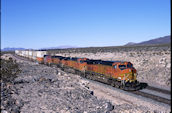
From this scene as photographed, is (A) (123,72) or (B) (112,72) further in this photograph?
(B) (112,72)

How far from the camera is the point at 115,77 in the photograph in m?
22.8

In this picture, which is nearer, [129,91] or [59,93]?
[59,93]

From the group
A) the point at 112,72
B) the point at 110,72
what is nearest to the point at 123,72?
the point at 112,72

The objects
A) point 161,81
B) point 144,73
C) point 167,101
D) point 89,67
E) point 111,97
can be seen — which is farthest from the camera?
point 144,73

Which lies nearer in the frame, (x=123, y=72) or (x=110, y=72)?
(x=123, y=72)

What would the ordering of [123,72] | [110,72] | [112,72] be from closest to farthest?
[123,72]
[112,72]
[110,72]

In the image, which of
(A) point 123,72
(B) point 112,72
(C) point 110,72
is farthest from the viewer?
(C) point 110,72

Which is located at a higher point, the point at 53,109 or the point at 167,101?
the point at 53,109

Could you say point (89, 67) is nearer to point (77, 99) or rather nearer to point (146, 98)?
point (146, 98)

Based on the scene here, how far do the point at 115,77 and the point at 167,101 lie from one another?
6905 millimetres

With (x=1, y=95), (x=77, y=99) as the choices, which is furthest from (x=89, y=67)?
(x=1, y=95)

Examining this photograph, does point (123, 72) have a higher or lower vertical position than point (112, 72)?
higher

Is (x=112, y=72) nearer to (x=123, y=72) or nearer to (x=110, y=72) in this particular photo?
(x=110, y=72)

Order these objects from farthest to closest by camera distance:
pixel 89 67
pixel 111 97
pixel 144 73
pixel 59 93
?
1. pixel 144 73
2. pixel 89 67
3. pixel 111 97
4. pixel 59 93
